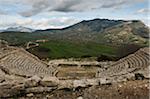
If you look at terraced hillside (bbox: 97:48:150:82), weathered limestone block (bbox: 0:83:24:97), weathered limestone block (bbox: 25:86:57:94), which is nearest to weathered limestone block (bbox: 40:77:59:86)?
weathered limestone block (bbox: 25:86:57:94)

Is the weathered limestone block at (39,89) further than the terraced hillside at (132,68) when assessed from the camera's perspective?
No

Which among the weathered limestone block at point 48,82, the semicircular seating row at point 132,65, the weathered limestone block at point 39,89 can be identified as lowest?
the semicircular seating row at point 132,65

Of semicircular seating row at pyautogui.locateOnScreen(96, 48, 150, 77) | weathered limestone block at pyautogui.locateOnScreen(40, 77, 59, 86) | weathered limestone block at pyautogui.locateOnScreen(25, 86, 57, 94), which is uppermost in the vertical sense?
weathered limestone block at pyautogui.locateOnScreen(40, 77, 59, 86)

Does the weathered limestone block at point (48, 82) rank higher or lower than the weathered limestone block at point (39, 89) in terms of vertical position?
higher

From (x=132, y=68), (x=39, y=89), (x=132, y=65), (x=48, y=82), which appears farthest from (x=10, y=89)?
(x=132, y=65)

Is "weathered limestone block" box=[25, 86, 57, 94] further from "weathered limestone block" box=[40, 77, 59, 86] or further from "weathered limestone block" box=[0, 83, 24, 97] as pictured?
"weathered limestone block" box=[0, 83, 24, 97]

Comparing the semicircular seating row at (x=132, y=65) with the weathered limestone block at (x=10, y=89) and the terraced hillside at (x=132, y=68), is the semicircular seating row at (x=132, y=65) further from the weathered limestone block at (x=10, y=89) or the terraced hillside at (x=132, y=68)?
the weathered limestone block at (x=10, y=89)

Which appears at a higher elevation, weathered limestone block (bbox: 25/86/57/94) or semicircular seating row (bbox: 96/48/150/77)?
weathered limestone block (bbox: 25/86/57/94)

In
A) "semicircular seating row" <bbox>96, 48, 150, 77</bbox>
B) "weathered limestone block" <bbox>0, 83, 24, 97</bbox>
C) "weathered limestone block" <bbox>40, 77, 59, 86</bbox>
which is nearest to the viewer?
"weathered limestone block" <bbox>0, 83, 24, 97</bbox>

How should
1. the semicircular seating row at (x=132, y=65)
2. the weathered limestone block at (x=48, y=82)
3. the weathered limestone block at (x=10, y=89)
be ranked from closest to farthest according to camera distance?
1. the weathered limestone block at (x=10, y=89)
2. the weathered limestone block at (x=48, y=82)
3. the semicircular seating row at (x=132, y=65)

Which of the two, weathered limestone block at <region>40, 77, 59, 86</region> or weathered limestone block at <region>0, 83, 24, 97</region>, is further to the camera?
weathered limestone block at <region>40, 77, 59, 86</region>

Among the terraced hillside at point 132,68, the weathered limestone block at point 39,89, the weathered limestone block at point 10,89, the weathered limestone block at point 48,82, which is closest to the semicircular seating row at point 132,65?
the terraced hillside at point 132,68

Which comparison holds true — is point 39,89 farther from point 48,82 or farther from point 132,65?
point 132,65

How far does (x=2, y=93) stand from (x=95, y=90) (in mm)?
7353
